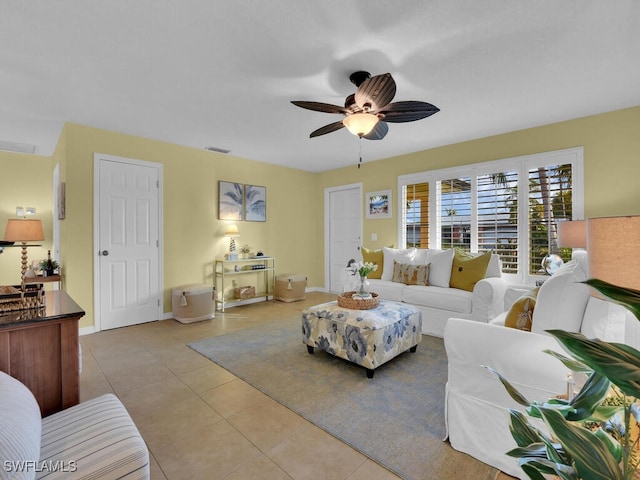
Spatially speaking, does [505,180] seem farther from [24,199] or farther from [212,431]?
[24,199]

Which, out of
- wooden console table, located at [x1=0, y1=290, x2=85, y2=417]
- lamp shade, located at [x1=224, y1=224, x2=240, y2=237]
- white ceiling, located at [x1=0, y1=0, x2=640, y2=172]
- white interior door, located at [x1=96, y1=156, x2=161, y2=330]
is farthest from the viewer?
lamp shade, located at [x1=224, y1=224, x2=240, y2=237]

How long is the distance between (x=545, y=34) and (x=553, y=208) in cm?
229

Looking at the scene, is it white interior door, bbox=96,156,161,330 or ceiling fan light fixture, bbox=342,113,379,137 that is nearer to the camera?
ceiling fan light fixture, bbox=342,113,379,137

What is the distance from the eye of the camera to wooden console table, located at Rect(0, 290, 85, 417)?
1423 millimetres

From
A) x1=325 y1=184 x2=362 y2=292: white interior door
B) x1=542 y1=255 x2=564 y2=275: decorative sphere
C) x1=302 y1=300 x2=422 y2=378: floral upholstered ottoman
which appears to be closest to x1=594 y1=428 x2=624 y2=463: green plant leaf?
x1=302 y1=300 x2=422 y2=378: floral upholstered ottoman

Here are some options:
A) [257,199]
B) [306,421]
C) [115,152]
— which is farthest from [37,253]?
[306,421]

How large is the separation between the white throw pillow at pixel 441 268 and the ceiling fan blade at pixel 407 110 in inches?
81.7

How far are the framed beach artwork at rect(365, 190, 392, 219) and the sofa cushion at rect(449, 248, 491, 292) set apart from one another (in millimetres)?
1658

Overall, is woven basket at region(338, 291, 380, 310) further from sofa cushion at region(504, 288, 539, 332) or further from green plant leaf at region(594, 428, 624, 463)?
green plant leaf at region(594, 428, 624, 463)

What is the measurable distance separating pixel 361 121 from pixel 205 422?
250cm

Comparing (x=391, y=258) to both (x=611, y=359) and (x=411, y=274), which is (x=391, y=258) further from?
(x=611, y=359)

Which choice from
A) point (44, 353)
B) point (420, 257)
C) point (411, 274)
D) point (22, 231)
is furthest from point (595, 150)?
point (22, 231)

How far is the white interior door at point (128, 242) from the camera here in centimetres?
391

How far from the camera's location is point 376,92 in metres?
2.22
